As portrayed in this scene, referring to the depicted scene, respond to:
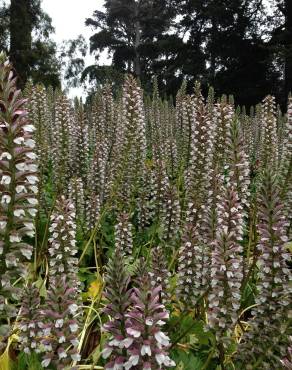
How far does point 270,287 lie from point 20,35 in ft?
60.6

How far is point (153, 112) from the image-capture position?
10227mm

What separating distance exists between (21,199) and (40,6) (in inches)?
1098

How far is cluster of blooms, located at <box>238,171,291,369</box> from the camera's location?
269 centimetres

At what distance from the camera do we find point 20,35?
757 inches

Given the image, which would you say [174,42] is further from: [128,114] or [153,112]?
[128,114]

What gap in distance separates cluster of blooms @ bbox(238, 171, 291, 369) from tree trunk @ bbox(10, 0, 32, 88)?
54.3ft

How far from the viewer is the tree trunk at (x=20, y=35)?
18.0 m

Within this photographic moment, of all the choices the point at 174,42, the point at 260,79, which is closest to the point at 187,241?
the point at 260,79

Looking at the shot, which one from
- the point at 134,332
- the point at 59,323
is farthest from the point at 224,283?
the point at 134,332

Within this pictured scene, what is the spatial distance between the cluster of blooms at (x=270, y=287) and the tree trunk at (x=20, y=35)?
1655 cm

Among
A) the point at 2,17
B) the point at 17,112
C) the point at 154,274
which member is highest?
the point at 2,17

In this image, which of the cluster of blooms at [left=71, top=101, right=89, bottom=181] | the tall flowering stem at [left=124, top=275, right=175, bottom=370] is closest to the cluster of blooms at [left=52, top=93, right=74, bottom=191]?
the cluster of blooms at [left=71, top=101, right=89, bottom=181]

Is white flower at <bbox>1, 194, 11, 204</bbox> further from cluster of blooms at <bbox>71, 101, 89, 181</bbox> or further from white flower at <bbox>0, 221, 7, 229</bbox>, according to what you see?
cluster of blooms at <bbox>71, 101, 89, 181</bbox>

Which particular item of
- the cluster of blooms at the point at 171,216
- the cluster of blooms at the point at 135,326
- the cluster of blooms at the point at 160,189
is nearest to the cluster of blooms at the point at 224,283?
the cluster of blooms at the point at 135,326
